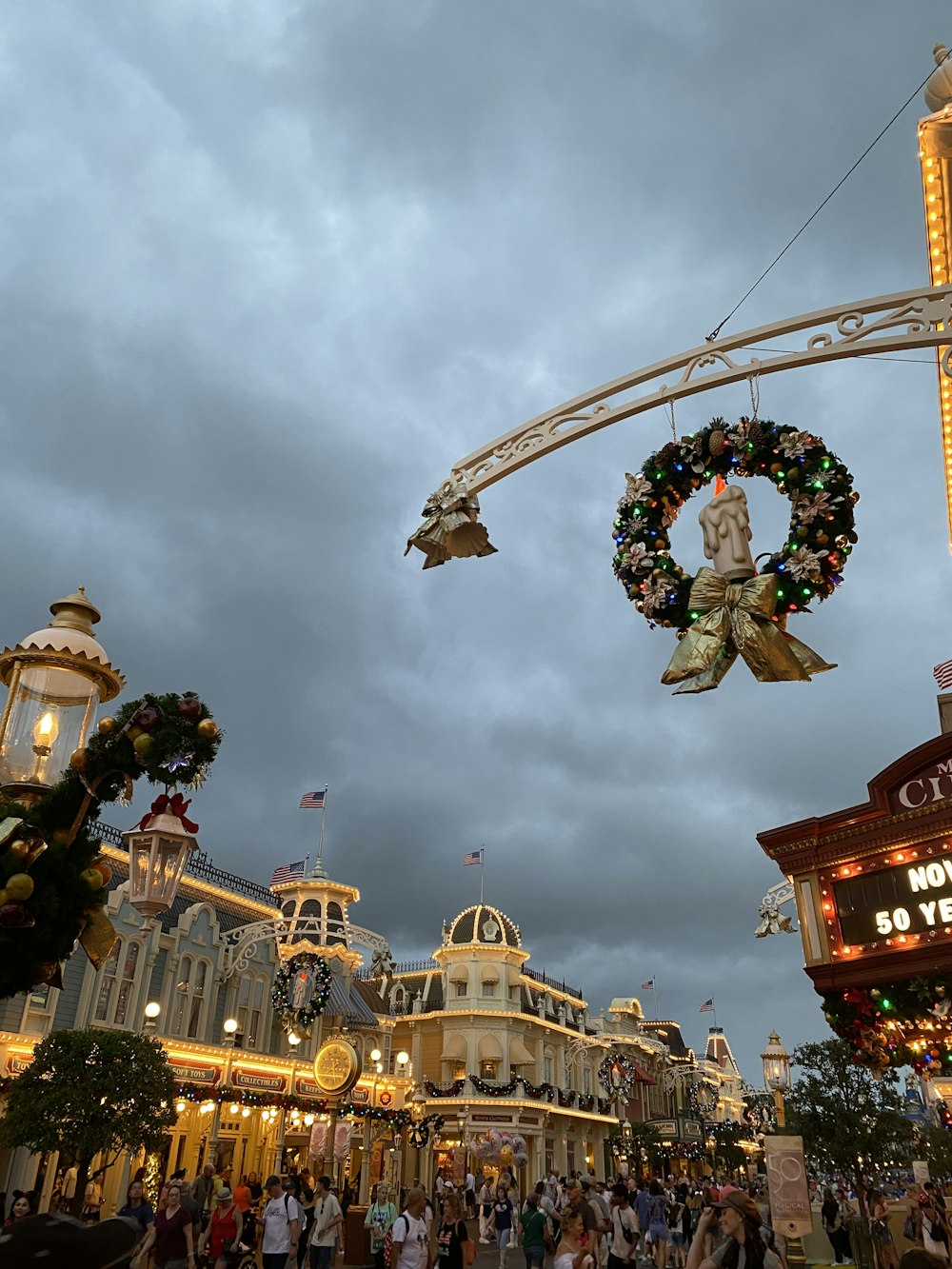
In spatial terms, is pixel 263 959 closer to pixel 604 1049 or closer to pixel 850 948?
pixel 850 948

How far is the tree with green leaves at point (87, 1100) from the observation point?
17766mm

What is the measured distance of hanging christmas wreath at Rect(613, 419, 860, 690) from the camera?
5.23 meters

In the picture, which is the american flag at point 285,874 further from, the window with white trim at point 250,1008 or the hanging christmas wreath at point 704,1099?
the hanging christmas wreath at point 704,1099

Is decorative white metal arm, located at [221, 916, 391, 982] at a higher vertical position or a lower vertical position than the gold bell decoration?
higher

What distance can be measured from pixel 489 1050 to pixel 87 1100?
32.1 meters

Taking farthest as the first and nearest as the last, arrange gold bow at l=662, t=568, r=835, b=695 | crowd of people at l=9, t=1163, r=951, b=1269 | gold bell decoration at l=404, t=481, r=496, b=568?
crowd of people at l=9, t=1163, r=951, b=1269 < gold bell decoration at l=404, t=481, r=496, b=568 < gold bow at l=662, t=568, r=835, b=695

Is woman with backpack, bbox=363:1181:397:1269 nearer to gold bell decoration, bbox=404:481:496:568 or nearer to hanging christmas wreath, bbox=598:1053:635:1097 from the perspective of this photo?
gold bell decoration, bbox=404:481:496:568

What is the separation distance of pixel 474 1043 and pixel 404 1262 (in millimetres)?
40207

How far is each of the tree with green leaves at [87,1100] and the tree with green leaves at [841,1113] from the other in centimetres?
1711

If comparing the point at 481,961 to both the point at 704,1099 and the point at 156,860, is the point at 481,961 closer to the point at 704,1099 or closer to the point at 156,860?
the point at 156,860

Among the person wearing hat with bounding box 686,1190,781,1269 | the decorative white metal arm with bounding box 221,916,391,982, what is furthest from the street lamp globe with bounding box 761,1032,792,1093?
the person wearing hat with bounding box 686,1190,781,1269

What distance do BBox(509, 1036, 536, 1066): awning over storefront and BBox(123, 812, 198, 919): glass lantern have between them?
45096mm

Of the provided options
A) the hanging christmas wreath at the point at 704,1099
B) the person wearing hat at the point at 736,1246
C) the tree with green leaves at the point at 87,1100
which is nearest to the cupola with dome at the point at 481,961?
the tree with green leaves at the point at 87,1100

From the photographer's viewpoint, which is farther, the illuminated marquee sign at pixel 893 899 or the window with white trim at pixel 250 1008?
the window with white trim at pixel 250 1008
